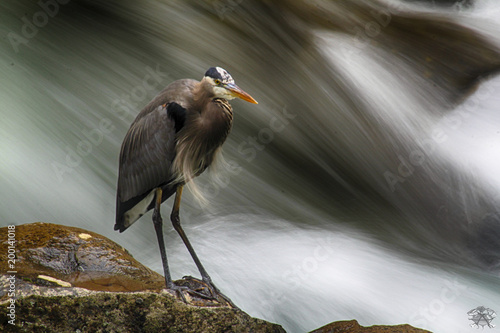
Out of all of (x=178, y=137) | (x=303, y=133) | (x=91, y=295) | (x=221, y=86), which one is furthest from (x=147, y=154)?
(x=303, y=133)

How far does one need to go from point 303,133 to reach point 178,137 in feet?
4.05

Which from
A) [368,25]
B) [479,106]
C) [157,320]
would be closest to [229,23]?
[368,25]

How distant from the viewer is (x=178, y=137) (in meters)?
2.28

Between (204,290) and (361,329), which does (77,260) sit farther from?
(361,329)

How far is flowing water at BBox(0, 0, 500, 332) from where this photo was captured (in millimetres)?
3238

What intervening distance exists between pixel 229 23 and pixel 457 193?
5.22 feet

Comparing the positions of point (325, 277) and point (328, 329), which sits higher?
point (325, 277)

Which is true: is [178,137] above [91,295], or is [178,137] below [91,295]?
above

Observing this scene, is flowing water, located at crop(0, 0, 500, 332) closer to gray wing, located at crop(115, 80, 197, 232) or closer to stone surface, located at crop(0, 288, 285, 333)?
gray wing, located at crop(115, 80, 197, 232)

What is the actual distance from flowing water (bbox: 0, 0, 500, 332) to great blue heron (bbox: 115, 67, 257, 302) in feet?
2.65

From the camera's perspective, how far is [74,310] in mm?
1844

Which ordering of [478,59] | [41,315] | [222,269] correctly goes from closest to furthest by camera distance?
1. [41,315]
2. [222,269]
3. [478,59]

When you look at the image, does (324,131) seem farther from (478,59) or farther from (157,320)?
(157,320)

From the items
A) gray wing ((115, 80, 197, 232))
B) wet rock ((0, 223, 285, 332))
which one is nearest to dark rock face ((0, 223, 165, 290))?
wet rock ((0, 223, 285, 332))
